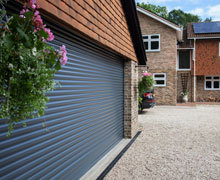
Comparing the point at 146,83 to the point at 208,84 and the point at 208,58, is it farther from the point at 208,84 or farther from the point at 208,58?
the point at 208,84

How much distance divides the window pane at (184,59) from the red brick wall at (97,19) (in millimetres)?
17082

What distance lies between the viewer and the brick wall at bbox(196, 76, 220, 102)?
892 inches

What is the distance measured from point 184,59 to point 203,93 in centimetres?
392

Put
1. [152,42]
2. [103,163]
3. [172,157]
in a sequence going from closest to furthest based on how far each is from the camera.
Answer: [103,163], [172,157], [152,42]

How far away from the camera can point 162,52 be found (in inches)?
762

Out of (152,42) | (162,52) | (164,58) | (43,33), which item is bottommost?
(43,33)

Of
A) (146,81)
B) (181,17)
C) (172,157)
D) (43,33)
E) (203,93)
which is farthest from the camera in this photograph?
(181,17)

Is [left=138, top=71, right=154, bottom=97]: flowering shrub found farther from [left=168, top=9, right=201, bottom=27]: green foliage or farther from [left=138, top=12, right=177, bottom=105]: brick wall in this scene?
[left=168, top=9, right=201, bottom=27]: green foliage

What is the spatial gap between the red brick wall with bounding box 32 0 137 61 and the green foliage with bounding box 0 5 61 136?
1068 mm

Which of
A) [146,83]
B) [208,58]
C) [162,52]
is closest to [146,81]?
[146,83]

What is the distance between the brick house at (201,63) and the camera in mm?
21781

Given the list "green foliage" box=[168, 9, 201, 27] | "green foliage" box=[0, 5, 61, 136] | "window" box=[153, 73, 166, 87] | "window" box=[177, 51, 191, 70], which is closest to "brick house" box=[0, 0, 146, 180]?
"green foliage" box=[0, 5, 61, 136]

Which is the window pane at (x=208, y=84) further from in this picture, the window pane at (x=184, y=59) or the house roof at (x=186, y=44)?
the house roof at (x=186, y=44)

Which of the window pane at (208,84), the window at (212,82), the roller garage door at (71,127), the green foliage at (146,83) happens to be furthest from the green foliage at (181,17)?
the roller garage door at (71,127)
